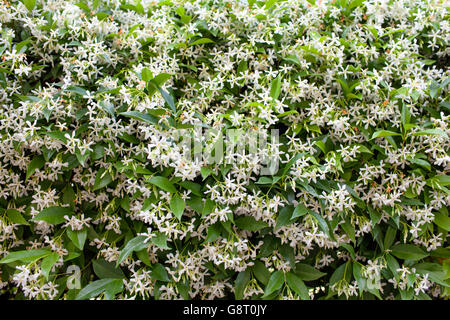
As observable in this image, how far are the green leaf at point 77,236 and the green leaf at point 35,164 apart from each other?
0.28 metres

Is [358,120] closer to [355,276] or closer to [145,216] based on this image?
[355,276]

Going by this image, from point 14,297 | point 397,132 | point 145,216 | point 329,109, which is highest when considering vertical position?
point 329,109

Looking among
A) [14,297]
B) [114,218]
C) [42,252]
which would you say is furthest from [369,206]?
[14,297]

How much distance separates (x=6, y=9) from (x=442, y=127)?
6.58ft

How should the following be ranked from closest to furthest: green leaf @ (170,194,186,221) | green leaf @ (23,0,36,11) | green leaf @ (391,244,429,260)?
green leaf @ (170,194,186,221)
green leaf @ (391,244,429,260)
green leaf @ (23,0,36,11)

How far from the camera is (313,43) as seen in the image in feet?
5.23

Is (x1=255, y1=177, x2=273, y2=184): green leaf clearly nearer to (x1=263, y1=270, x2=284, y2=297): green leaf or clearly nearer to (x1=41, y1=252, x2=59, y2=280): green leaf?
(x1=263, y1=270, x2=284, y2=297): green leaf

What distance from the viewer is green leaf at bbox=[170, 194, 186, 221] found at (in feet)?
4.20

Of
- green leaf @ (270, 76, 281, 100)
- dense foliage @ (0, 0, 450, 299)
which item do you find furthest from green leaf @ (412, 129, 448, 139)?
green leaf @ (270, 76, 281, 100)

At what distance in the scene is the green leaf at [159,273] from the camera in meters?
1.38

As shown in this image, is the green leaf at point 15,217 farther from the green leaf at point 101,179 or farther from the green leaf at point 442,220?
the green leaf at point 442,220

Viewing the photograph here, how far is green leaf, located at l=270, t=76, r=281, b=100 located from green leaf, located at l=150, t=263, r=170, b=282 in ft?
2.71

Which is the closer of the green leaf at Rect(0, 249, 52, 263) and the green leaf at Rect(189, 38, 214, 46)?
the green leaf at Rect(0, 249, 52, 263)

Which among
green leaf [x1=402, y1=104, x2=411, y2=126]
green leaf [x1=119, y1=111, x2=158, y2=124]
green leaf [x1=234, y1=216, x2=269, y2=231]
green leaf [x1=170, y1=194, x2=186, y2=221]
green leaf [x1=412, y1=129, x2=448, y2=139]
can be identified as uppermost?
green leaf [x1=119, y1=111, x2=158, y2=124]
